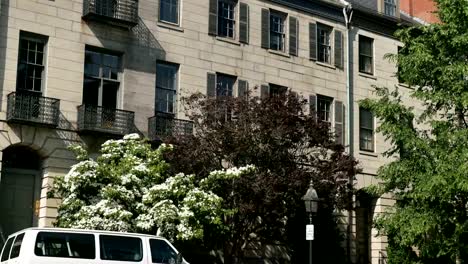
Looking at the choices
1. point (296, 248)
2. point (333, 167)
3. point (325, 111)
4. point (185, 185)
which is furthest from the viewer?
point (325, 111)

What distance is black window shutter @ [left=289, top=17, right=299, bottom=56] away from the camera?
32000mm

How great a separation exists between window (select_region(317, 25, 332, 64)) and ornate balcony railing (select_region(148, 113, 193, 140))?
8.71 metres

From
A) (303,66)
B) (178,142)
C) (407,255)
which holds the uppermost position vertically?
(303,66)

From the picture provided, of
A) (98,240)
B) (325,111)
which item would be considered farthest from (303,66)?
(98,240)

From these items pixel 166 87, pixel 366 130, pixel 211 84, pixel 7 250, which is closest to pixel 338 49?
pixel 366 130

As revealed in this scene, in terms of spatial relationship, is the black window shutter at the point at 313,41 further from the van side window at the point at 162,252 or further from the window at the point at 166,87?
the van side window at the point at 162,252

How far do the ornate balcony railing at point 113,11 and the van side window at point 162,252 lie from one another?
11231mm

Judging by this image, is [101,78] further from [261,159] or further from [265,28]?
[265,28]

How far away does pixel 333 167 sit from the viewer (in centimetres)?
2528

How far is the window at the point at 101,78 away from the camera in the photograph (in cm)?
2620

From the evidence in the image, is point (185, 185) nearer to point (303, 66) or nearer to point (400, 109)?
point (400, 109)

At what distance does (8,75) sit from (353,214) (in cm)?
1695

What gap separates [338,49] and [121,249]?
63.9 ft

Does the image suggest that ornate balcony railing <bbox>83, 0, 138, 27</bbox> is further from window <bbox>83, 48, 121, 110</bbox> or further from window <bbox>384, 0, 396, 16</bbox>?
window <bbox>384, 0, 396, 16</bbox>
